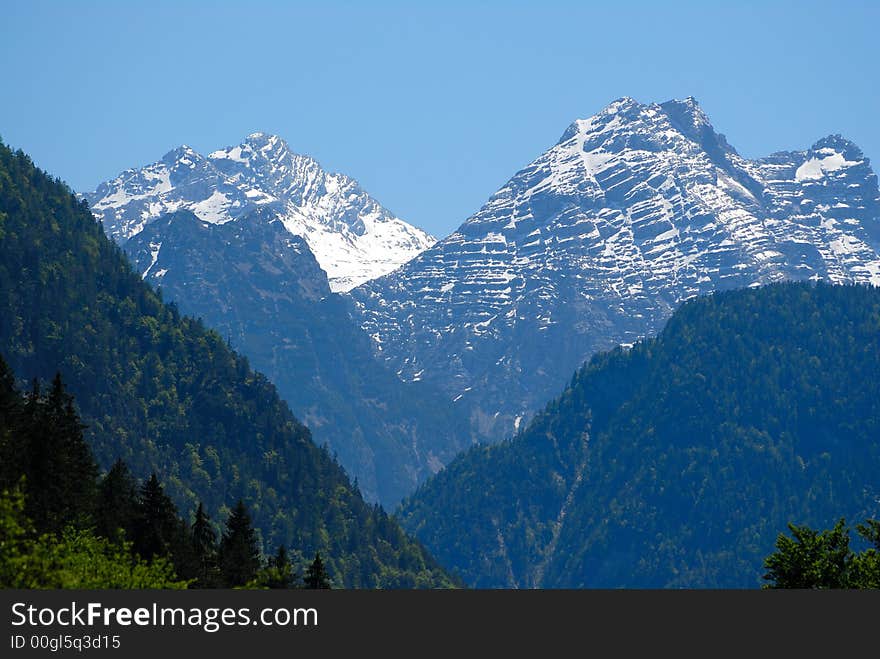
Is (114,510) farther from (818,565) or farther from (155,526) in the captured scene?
(818,565)

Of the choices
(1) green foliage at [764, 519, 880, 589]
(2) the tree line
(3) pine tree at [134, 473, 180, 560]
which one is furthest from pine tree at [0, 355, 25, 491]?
(1) green foliage at [764, 519, 880, 589]

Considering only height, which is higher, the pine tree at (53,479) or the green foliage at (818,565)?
the pine tree at (53,479)

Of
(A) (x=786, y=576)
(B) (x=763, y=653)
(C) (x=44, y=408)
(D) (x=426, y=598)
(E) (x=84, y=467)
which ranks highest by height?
(C) (x=44, y=408)

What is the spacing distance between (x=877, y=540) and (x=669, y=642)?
209ft

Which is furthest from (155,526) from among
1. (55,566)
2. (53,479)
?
(55,566)

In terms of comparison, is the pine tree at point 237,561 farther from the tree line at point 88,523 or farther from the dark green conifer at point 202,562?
the dark green conifer at point 202,562

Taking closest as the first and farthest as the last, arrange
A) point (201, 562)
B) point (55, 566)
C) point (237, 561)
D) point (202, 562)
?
point (55, 566) < point (201, 562) < point (202, 562) < point (237, 561)

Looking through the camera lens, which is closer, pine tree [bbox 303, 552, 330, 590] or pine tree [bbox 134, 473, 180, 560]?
pine tree [bbox 134, 473, 180, 560]

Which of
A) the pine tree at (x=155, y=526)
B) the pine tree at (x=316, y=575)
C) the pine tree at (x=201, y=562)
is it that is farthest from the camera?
the pine tree at (x=316, y=575)

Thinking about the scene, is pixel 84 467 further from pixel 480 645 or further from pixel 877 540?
pixel 480 645

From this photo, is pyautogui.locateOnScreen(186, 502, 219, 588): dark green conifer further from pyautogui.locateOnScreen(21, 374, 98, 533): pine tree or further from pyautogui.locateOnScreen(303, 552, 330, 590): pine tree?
pyautogui.locateOnScreen(21, 374, 98, 533): pine tree

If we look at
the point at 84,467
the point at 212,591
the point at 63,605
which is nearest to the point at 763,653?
the point at 212,591

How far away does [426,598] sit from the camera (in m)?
84.0

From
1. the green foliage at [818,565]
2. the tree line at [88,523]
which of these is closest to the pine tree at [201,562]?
the tree line at [88,523]
